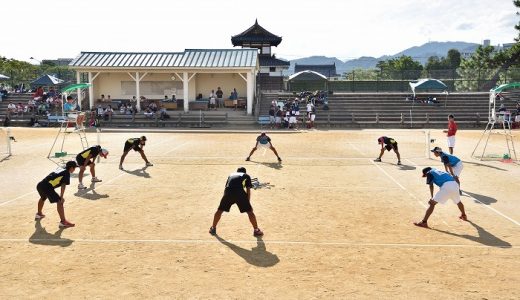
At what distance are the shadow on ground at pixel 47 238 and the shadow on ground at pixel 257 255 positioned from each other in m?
2.96

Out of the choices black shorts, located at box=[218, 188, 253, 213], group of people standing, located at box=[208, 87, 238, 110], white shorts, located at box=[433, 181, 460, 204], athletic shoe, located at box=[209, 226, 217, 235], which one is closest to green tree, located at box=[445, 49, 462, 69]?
group of people standing, located at box=[208, 87, 238, 110]

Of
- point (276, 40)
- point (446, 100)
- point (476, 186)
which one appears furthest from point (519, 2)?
point (476, 186)

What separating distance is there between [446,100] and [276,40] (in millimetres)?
19555

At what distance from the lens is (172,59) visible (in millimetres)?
37812

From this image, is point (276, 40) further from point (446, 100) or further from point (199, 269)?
point (199, 269)

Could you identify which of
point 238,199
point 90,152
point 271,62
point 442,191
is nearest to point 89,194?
point 90,152

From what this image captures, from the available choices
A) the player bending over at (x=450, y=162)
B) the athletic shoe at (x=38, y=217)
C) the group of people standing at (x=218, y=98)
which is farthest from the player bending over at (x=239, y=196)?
the group of people standing at (x=218, y=98)

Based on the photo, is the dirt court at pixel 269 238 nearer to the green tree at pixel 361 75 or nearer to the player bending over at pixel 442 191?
the player bending over at pixel 442 191

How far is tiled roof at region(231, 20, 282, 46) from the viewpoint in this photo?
5031 cm

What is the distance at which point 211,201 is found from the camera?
39.2ft

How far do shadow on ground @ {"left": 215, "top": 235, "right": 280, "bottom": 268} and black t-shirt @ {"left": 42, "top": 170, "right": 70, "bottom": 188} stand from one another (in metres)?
3.75

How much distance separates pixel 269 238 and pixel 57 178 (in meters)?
4.74

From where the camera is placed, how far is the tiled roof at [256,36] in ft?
165

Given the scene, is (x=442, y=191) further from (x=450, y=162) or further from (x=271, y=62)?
(x=271, y=62)
